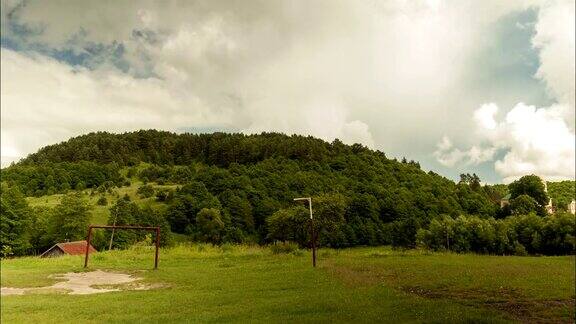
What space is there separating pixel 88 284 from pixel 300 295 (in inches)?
363

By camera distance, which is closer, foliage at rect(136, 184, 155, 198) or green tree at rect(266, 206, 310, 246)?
foliage at rect(136, 184, 155, 198)

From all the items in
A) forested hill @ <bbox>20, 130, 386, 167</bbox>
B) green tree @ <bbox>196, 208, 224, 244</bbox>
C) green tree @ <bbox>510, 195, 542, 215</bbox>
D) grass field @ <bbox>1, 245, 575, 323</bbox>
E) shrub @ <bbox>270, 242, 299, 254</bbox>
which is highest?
forested hill @ <bbox>20, 130, 386, 167</bbox>

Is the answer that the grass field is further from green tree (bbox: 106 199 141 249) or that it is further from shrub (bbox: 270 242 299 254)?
shrub (bbox: 270 242 299 254)

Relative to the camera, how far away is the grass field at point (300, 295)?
511 inches

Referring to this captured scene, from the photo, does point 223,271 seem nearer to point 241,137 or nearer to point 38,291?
point 38,291

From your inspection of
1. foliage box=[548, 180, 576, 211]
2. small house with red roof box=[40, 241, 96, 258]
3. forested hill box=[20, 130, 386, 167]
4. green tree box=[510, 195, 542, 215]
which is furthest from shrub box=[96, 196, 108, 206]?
foliage box=[548, 180, 576, 211]

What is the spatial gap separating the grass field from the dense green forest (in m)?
5.71

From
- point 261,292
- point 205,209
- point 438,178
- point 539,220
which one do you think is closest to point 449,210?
point 438,178

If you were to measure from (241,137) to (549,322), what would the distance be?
99763 mm

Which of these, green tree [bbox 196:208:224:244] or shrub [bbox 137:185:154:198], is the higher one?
shrub [bbox 137:185:154:198]

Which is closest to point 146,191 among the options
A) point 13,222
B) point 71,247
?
point 71,247

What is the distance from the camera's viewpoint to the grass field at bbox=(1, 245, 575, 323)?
12969 mm

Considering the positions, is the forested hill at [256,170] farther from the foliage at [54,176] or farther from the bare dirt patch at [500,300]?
the bare dirt patch at [500,300]

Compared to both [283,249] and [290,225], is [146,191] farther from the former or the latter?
[290,225]
